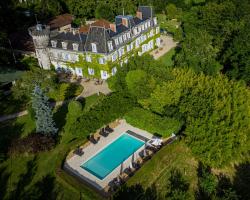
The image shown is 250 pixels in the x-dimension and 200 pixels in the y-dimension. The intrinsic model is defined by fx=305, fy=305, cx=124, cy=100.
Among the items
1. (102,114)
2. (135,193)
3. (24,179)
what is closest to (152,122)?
(102,114)

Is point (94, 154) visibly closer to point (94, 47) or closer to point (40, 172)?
point (40, 172)

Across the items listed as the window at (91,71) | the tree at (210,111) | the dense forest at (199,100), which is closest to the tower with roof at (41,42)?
the window at (91,71)

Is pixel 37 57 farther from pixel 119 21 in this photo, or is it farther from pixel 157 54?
pixel 157 54

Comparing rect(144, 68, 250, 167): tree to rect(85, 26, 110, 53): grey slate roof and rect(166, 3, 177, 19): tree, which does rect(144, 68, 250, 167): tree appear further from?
rect(166, 3, 177, 19): tree

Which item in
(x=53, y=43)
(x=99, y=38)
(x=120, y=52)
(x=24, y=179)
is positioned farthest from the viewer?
(x=53, y=43)

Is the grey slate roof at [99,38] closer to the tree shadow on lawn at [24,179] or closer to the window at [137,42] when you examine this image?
the window at [137,42]

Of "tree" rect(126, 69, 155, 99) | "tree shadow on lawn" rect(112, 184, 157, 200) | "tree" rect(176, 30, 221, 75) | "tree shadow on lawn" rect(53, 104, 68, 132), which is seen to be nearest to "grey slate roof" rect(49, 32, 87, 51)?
"tree shadow on lawn" rect(53, 104, 68, 132)

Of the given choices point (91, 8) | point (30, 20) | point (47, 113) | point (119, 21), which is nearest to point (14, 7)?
point (30, 20)
